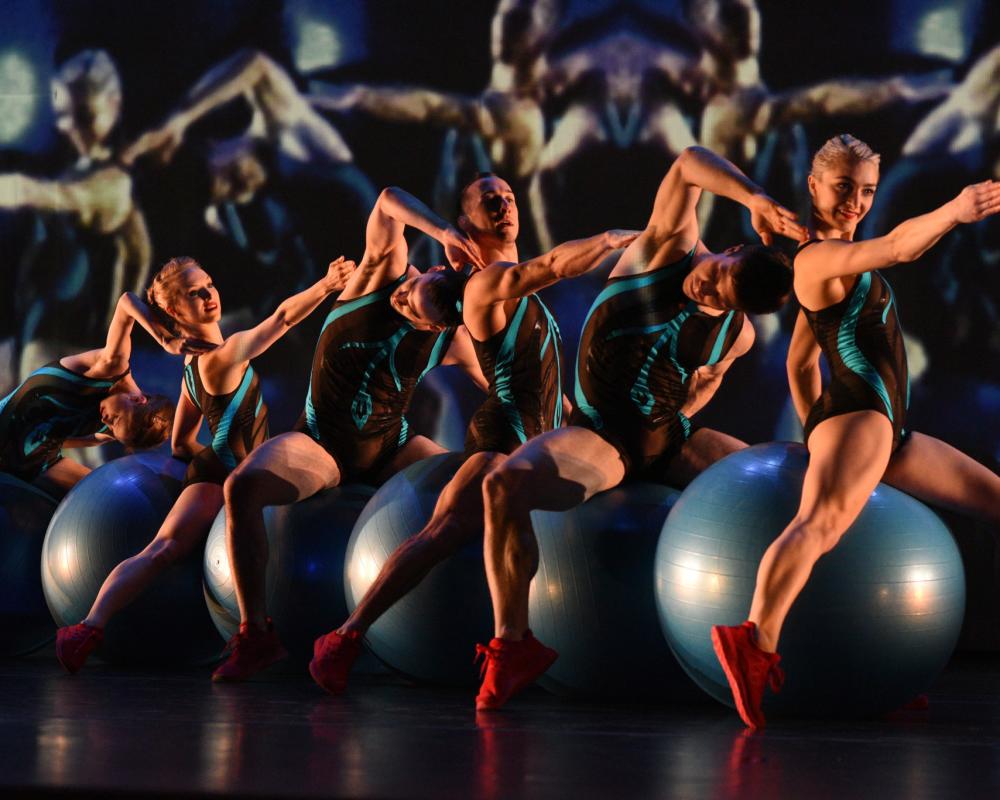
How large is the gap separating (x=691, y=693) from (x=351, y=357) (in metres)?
1.72

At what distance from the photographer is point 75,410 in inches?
259

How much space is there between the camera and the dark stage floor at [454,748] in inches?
105

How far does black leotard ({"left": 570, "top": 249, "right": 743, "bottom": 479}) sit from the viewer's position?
14.2ft

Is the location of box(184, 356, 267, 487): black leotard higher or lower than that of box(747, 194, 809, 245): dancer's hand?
lower

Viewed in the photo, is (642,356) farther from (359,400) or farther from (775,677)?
(359,400)

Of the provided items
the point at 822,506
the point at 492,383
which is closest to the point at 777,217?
the point at 822,506

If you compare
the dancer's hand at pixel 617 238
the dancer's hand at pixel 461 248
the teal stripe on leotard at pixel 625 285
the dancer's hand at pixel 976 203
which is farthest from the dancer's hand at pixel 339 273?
the dancer's hand at pixel 976 203

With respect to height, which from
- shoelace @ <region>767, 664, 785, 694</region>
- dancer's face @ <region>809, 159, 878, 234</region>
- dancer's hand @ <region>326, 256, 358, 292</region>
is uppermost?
dancer's face @ <region>809, 159, 878, 234</region>

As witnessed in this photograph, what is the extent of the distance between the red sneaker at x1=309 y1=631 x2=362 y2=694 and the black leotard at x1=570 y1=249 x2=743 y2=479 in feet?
3.14

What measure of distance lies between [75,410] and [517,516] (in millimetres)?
3184

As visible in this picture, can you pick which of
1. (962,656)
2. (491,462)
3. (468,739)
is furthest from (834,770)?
(962,656)

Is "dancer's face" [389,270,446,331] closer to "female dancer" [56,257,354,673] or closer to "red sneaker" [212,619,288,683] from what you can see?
"female dancer" [56,257,354,673]

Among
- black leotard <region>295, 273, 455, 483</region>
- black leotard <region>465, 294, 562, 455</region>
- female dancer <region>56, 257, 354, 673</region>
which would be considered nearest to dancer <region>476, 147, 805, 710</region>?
black leotard <region>465, 294, 562, 455</region>

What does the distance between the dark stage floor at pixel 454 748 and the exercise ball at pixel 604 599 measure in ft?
0.35
